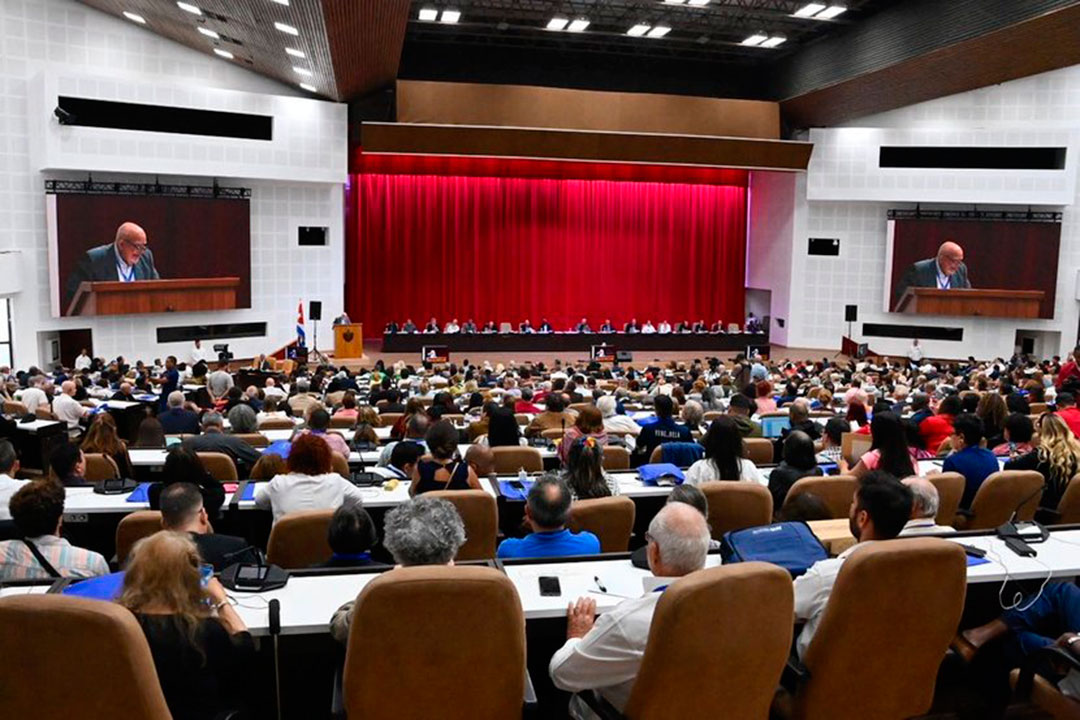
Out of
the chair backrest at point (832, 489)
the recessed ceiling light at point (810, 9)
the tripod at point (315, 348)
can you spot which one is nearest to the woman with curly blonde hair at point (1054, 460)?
the chair backrest at point (832, 489)

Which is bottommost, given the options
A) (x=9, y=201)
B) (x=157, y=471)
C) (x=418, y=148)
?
(x=157, y=471)

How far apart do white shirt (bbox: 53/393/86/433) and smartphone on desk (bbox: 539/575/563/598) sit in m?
8.19

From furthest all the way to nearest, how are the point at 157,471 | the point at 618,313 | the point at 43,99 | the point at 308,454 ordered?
1. the point at 618,313
2. the point at 43,99
3. the point at 157,471
4. the point at 308,454

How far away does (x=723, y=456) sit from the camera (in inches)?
232

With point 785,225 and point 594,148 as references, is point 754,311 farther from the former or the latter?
point 594,148

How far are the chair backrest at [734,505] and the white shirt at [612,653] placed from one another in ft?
7.30

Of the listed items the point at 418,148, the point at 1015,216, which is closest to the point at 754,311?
the point at 1015,216

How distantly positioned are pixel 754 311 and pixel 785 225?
133 inches

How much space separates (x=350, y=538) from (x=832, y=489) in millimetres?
3005

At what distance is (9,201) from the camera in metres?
17.8

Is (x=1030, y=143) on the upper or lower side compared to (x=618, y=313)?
upper

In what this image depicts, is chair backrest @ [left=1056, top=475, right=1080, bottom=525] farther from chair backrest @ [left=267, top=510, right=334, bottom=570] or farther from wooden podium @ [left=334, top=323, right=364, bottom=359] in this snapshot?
wooden podium @ [left=334, top=323, right=364, bottom=359]

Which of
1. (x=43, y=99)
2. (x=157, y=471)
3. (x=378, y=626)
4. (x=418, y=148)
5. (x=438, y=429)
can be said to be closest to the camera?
(x=378, y=626)

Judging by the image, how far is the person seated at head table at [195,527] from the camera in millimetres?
3896
